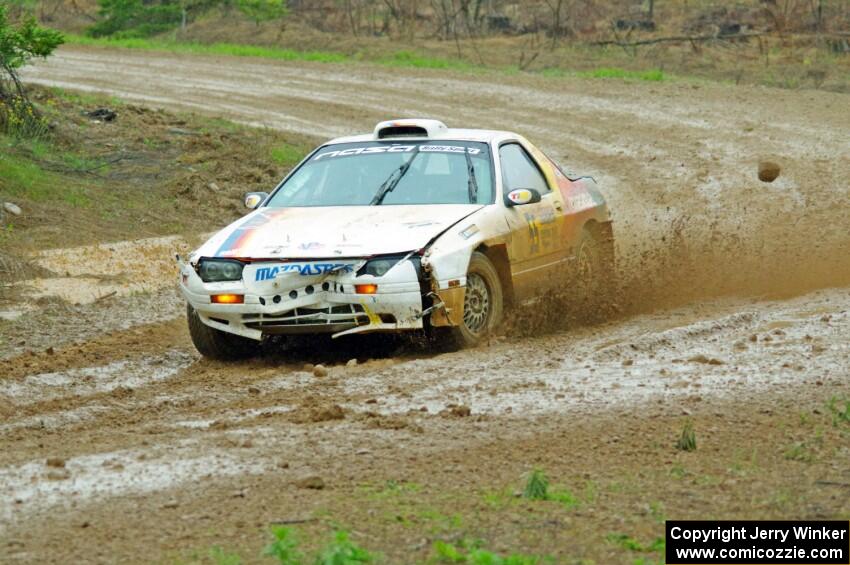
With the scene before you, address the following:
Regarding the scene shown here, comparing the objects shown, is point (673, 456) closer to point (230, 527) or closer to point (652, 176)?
point (230, 527)

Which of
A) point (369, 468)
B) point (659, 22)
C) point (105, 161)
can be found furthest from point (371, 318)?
point (659, 22)

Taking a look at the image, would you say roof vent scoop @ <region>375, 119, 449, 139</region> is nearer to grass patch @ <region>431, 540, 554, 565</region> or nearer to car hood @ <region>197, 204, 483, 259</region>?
car hood @ <region>197, 204, 483, 259</region>

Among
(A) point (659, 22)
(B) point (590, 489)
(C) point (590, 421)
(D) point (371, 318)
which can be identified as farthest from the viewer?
(A) point (659, 22)

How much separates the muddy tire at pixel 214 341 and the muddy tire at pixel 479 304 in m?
1.55

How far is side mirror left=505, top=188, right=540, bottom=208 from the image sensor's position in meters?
9.69

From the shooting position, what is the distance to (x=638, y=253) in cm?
1392

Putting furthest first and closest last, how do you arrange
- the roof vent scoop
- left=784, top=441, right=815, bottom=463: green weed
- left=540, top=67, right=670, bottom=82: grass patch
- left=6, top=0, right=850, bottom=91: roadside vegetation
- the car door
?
left=6, top=0, right=850, bottom=91: roadside vegetation < left=540, top=67, right=670, bottom=82: grass patch < the roof vent scoop < the car door < left=784, top=441, right=815, bottom=463: green weed

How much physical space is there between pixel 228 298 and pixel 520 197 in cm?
224

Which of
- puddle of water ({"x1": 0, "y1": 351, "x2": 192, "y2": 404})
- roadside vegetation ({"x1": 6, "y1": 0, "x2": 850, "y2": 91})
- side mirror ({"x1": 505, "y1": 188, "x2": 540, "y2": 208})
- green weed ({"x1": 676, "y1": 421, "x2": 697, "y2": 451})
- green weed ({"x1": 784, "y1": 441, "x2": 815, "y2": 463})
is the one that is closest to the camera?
green weed ({"x1": 784, "y1": 441, "x2": 815, "y2": 463})

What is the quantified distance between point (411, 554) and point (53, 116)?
1520 cm

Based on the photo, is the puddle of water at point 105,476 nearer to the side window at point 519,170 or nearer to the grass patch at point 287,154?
the side window at point 519,170

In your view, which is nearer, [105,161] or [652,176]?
[105,161]

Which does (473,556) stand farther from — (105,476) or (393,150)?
(393,150)

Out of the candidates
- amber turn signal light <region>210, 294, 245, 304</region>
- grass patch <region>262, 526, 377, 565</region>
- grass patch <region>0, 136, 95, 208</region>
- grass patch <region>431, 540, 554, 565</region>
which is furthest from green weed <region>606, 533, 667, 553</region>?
grass patch <region>0, 136, 95, 208</region>
